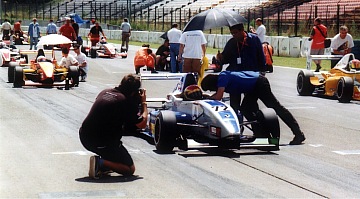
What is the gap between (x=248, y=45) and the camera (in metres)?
12.4

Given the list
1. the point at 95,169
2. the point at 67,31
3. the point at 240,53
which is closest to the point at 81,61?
the point at 67,31

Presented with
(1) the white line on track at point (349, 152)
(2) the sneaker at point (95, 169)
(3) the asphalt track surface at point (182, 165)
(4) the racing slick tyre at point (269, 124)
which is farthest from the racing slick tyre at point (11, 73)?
(2) the sneaker at point (95, 169)

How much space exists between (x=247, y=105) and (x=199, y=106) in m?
1.15

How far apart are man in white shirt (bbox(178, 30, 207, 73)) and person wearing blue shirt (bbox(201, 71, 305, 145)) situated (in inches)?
302

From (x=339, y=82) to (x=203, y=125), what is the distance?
8341mm

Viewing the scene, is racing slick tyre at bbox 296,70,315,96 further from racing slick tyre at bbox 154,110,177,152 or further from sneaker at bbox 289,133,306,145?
racing slick tyre at bbox 154,110,177,152

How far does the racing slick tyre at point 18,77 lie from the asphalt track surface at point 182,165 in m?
5.40

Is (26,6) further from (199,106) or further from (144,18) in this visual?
(199,106)

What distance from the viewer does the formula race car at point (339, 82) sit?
60.7 ft

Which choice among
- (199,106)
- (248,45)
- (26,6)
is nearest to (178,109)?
(199,106)

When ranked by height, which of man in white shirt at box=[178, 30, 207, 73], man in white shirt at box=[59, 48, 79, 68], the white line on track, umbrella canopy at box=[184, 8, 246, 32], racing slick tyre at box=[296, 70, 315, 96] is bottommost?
the white line on track

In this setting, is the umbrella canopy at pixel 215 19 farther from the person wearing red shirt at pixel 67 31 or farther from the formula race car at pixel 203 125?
the person wearing red shirt at pixel 67 31

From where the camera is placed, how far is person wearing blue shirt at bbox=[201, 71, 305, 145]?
11.8 meters

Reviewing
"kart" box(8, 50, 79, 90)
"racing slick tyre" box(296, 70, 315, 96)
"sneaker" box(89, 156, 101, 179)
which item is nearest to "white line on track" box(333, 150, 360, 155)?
"sneaker" box(89, 156, 101, 179)
